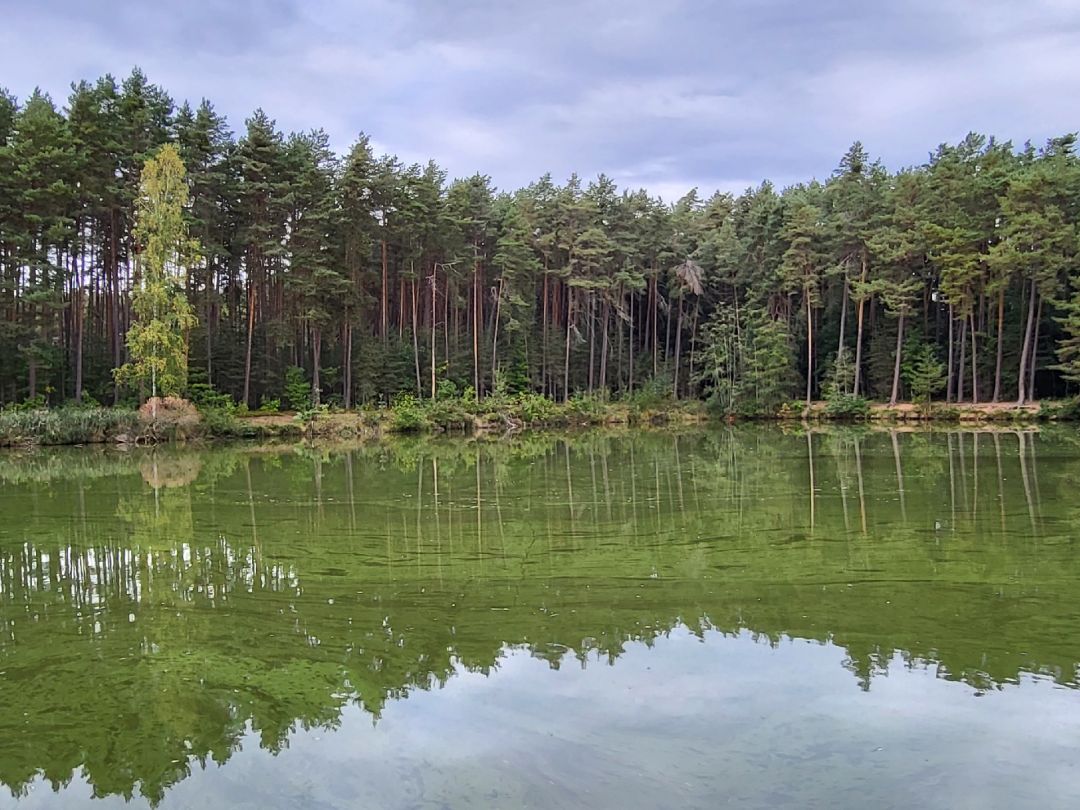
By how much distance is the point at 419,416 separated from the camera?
3138cm

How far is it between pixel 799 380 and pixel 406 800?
126ft

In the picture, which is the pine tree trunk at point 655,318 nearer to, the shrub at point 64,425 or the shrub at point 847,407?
the shrub at point 847,407

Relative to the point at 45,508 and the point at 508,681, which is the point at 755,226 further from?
the point at 508,681

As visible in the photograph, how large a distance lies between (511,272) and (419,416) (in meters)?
8.94

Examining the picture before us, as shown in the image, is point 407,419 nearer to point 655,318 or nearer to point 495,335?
point 495,335

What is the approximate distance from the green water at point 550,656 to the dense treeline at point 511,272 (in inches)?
827

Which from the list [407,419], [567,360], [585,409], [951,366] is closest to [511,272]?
[567,360]

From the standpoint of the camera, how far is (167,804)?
3.58m

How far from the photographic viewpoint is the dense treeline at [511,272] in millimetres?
28453

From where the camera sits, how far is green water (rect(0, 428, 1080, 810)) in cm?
368

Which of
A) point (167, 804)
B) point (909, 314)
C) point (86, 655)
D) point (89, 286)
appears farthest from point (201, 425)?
point (909, 314)

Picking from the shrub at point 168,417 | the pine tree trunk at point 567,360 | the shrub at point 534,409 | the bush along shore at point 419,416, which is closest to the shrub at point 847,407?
the bush along shore at point 419,416

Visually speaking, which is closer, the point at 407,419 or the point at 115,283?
the point at 115,283

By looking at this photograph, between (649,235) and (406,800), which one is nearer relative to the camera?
(406,800)
